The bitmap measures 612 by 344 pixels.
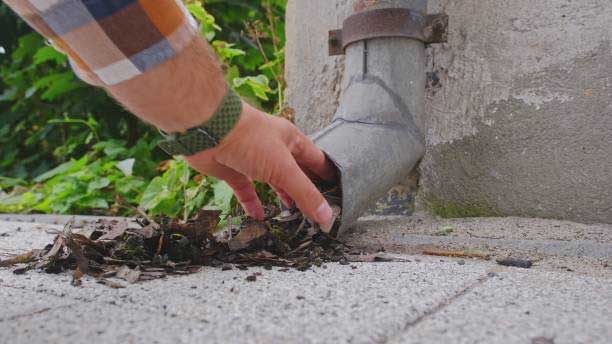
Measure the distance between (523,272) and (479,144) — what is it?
82 centimetres

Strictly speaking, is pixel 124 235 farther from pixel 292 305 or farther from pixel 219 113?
pixel 292 305

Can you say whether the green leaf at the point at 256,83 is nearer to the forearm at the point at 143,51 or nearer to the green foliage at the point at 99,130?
the green foliage at the point at 99,130

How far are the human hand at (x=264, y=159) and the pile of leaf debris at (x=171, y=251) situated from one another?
0.13m

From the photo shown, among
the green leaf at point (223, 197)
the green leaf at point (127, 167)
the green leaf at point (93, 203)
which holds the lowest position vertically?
the green leaf at point (93, 203)

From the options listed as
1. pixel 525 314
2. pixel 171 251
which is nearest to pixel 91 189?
pixel 171 251

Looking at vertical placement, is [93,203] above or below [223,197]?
below

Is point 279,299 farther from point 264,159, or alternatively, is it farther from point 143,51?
point 143,51

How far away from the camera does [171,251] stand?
4.67ft

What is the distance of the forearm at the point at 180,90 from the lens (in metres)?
1.05

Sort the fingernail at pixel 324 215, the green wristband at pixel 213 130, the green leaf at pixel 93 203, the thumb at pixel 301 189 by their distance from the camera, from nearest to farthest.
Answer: the green wristband at pixel 213 130 < the thumb at pixel 301 189 < the fingernail at pixel 324 215 < the green leaf at pixel 93 203

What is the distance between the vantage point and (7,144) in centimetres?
496

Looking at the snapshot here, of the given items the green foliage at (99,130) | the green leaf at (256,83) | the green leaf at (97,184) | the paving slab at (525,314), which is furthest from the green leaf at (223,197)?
the paving slab at (525,314)

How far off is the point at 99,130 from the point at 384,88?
3005 mm

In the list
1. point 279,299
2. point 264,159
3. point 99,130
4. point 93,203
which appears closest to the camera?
point 279,299
